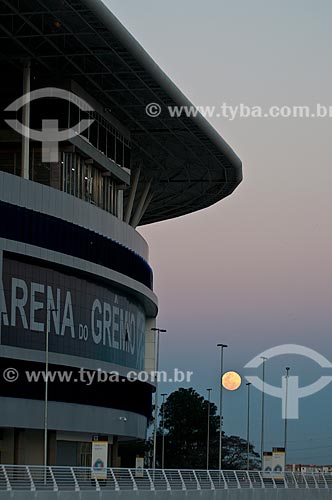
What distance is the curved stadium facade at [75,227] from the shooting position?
64.6 metres

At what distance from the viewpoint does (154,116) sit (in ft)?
258

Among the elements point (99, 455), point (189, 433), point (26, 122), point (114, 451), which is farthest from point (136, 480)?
point (189, 433)

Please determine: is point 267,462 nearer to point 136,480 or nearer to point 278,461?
point 278,461

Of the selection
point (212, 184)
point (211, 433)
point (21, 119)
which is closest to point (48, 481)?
point (21, 119)

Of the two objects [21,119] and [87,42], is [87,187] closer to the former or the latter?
[21,119]

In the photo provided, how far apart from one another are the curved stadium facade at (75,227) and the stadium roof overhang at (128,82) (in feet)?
0.37

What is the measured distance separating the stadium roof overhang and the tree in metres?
76.5

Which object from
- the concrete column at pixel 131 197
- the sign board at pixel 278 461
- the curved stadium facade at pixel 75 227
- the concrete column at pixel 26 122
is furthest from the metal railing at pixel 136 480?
the concrete column at pixel 131 197

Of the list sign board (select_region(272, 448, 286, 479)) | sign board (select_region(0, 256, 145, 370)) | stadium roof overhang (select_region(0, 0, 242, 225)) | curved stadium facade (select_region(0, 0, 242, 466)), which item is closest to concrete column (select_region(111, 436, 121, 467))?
curved stadium facade (select_region(0, 0, 242, 466))

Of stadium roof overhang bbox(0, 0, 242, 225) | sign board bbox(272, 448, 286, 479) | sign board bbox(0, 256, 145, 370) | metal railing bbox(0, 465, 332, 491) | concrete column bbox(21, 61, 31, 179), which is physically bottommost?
metal railing bbox(0, 465, 332, 491)

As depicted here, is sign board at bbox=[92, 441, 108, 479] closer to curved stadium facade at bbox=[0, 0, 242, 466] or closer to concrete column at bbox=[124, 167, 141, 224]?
curved stadium facade at bbox=[0, 0, 242, 466]

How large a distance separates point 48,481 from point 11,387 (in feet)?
45.4

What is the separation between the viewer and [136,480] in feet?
183

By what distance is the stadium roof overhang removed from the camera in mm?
63156
